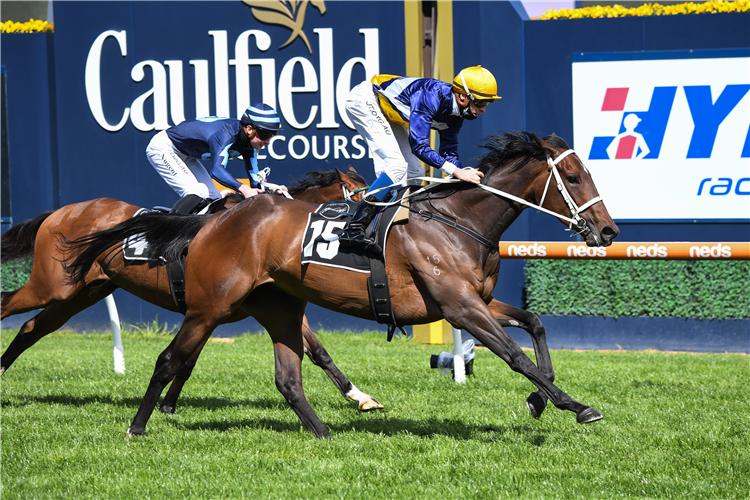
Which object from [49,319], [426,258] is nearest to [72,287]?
[49,319]

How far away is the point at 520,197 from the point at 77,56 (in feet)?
27.1


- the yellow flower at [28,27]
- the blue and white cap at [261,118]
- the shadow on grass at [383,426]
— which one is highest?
the yellow flower at [28,27]

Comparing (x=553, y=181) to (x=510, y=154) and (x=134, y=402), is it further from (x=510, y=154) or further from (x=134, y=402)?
(x=134, y=402)

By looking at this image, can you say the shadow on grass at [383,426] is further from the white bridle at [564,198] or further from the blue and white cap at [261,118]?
the blue and white cap at [261,118]

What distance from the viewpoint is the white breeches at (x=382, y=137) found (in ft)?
16.4

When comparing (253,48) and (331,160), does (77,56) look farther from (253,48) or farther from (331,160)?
(331,160)

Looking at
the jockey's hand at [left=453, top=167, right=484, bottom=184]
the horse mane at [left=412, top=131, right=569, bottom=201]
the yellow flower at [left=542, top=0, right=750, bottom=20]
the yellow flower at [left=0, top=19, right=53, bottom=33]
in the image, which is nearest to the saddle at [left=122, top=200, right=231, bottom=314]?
the horse mane at [left=412, top=131, right=569, bottom=201]

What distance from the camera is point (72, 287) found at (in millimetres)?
5957

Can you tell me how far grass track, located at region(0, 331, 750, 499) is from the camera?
3.93 m

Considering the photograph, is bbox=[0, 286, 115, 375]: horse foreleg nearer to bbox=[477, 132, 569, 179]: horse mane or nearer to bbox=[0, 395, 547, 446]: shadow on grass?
bbox=[0, 395, 547, 446]: shadow on grass

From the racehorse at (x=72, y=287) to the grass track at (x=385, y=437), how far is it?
32 centimetres

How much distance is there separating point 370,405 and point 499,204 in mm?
1876

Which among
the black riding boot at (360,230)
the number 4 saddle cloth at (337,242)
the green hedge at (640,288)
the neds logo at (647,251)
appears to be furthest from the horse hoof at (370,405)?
the green hedge at (640,288)

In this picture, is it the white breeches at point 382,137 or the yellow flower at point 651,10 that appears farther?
the yellow flower at point 651,10
